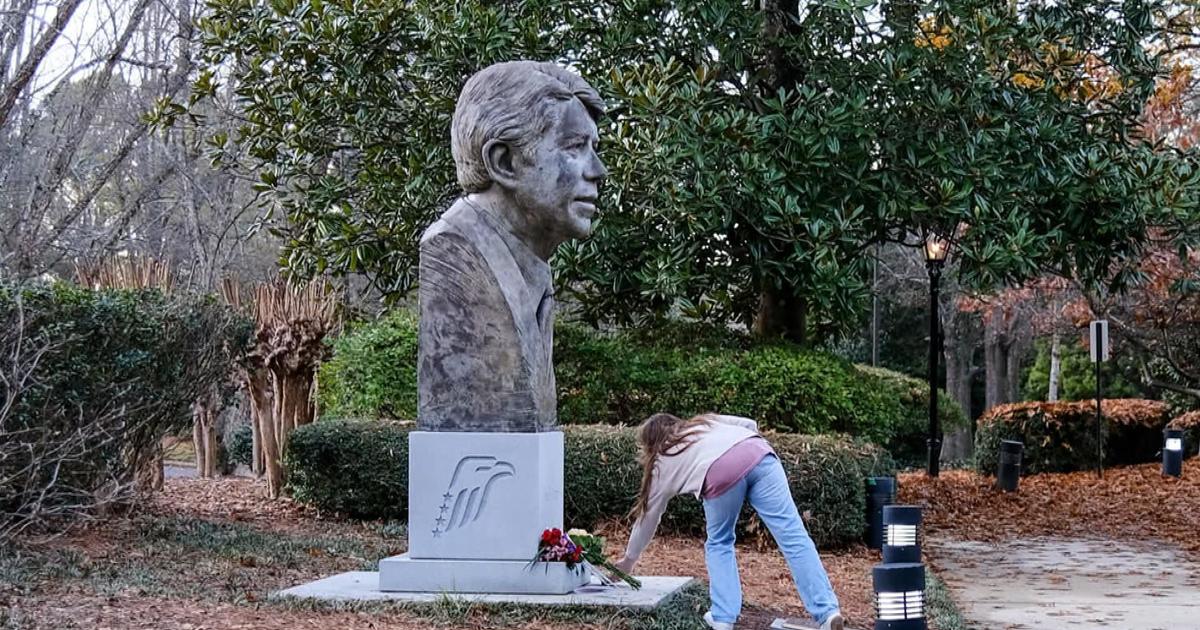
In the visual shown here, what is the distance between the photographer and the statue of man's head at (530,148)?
7.80m

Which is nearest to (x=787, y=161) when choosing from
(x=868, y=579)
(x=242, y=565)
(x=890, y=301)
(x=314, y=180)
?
(x=868, y=579)

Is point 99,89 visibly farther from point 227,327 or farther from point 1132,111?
point 1132,111

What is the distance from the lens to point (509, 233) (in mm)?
7977

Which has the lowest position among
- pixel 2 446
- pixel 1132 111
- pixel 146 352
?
Result: pixel 2 446

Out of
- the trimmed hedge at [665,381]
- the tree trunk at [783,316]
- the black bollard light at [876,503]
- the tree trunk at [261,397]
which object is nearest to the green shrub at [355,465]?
the trimmed hedge at [665,381]

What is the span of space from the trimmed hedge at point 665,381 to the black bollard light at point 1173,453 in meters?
7.94

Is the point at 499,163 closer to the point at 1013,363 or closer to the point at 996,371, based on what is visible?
the point at 996,371

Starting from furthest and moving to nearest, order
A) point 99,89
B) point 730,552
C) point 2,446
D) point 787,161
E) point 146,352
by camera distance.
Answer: point 99,89 < point 787,161 < point 146,352 < point 2,446 < point 730,552

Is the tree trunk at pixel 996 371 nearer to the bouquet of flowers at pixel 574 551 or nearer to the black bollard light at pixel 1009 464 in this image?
the black bollard light at pixel 1009 464

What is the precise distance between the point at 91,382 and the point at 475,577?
3817mm

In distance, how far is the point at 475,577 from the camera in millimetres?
7641

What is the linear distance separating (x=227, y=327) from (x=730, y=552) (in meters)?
5.55

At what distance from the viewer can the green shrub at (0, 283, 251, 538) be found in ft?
29.1

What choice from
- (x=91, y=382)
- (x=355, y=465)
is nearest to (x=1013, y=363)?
(x=355, y=465)
